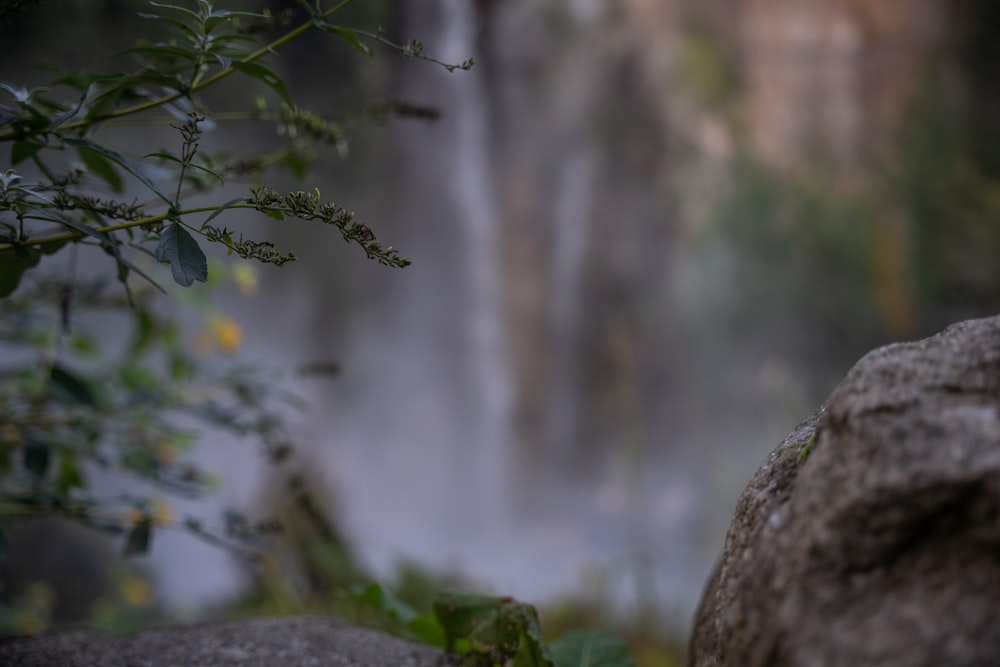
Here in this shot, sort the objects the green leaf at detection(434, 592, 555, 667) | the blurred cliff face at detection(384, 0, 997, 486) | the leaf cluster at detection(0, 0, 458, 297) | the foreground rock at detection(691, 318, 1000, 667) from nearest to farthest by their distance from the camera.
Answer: the foreground rock at detection(691, 318, 1000, 667), the leaf cluster at detection(0, 0, 458, 297), the green leaf at detection(434, 592, 555, 667), the blurred cliff face at detection(384, 0, 997, 486)

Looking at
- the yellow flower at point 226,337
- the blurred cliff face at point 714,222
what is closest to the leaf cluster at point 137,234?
the yellow flower at point 226,337

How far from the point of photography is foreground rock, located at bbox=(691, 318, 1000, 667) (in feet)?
1.67

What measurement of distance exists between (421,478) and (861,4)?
15.3 ft

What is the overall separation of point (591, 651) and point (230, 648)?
1.52 feet

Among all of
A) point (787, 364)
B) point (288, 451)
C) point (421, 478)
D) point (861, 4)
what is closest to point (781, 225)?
point (787, 364)

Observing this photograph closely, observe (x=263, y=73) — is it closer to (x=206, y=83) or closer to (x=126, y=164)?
(x=206, y=83)

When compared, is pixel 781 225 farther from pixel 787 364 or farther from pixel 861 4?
pixel 861 4

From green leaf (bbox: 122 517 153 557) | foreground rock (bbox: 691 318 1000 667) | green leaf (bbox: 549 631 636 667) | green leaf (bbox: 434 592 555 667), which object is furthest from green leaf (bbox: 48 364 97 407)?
foreground rock (bbox: 691 318 1000 667)

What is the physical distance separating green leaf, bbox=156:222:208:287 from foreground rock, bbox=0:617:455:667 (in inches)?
20.0

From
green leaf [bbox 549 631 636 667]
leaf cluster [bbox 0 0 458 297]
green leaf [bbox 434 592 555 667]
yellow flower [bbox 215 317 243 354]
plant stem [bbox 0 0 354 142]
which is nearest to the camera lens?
leaf cluster [bbox 0 0 458 297]

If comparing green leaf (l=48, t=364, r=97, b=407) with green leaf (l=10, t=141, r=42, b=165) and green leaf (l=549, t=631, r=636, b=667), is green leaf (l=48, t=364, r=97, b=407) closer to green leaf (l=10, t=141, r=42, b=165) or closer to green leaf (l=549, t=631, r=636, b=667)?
green leaf (l=10, t=141, r=42, b=165)

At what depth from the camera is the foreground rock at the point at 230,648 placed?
3.00 feet

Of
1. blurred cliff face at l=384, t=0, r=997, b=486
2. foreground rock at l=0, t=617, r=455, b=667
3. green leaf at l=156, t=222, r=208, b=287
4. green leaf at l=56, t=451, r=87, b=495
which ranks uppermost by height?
blurred cliff face at l=384, t=0, r=997, b=486

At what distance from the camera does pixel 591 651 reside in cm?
101
